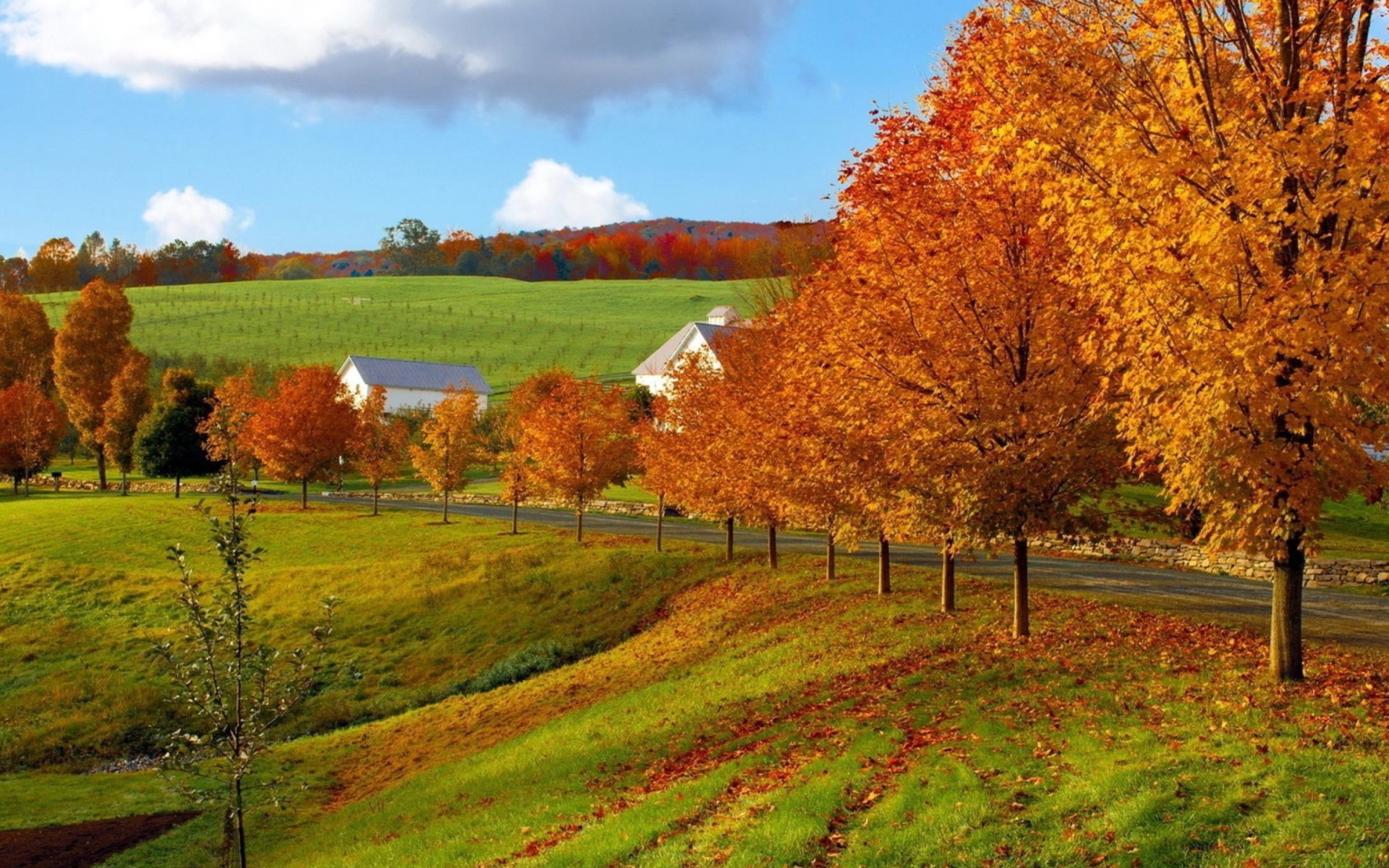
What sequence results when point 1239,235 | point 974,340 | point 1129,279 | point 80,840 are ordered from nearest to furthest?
point 1239,235 → point 1129,279 → point 80,840 → point 974,340

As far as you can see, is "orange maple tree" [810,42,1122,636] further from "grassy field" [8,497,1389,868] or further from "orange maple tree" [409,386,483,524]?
"orange maple tree" [409,386,483,524]

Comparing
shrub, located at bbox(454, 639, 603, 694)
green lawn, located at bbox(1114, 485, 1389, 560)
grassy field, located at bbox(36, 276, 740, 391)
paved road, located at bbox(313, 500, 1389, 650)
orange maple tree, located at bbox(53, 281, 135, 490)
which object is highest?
grassy field, located at bbox(36, 276, 740, 391)

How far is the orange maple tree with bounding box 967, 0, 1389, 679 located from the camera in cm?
1169

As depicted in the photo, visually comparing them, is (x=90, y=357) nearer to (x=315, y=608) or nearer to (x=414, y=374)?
(x=414, y=374)

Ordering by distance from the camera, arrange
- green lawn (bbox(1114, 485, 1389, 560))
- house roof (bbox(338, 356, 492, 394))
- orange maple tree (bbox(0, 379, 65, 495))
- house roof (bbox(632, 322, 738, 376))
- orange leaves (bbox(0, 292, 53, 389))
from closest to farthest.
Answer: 1. green lawn (bbox(1114, 485, 1389, 560))
2. orange maple tree (bbox(0, 379, 65, 495))
3. orange leaves (bbox(0, 292, 53, 389))
4. house roof (bbox(632, 322, 738, 376))
5. house roof (bbox(338, 356, 492, 394))

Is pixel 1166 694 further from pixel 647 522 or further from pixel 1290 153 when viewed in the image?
pixel 647 522

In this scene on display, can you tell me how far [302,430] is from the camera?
5619 cm

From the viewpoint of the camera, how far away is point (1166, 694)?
1398 cm

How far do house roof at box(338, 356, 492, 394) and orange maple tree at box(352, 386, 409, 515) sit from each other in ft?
119

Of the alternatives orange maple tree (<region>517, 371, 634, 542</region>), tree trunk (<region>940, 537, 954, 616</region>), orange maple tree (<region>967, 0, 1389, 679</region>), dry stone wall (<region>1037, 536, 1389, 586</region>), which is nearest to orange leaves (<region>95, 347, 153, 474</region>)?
orange maple tree (<region>517, 371, 634, 542</region>)

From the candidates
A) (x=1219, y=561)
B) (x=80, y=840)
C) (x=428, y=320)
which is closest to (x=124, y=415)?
(x=80, y=840)

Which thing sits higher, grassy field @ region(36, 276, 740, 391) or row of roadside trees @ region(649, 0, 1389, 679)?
grassy field @ region(36, 276, 740, 391)

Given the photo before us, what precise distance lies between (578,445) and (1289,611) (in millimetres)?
30861

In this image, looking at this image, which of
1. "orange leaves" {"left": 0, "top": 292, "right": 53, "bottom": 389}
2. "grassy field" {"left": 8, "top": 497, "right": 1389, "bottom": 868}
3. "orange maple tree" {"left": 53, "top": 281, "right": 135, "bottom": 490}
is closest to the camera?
"grassy field" {"left": 8, "top": 497, "right": 1389, "bottom": 868}
